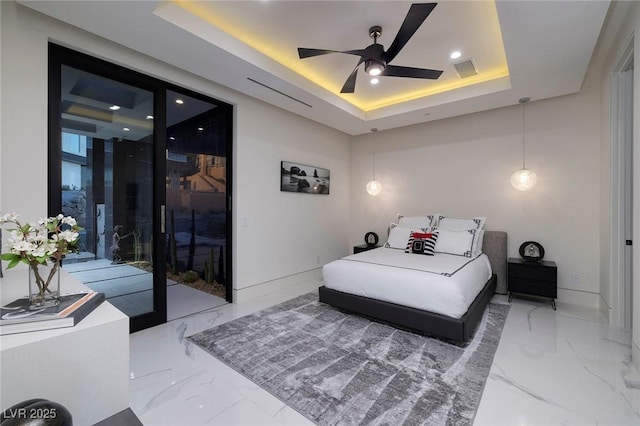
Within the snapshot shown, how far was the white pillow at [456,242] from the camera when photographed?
12.7ft

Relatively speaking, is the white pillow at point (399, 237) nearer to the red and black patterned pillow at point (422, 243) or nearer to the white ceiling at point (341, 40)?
the red and black patterned pillow at point (422, 243)

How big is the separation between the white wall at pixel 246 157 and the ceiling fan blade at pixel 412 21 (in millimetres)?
2234

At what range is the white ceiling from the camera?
2.22m

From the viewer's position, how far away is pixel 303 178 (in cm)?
478

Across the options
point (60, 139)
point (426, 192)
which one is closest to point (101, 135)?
point (60, 139)

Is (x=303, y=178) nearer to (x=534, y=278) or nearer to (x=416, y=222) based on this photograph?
(x=416, y=222)

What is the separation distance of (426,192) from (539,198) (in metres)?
1.57

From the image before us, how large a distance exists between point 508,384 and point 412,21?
8.97 feet

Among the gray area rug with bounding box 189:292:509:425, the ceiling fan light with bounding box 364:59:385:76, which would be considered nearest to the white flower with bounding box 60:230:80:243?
the gray area rug with bounding box 189:292:509:425

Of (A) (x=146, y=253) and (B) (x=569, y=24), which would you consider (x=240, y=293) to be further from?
(B) (x=569, y=24)

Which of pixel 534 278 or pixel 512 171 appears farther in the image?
pixel 512 171

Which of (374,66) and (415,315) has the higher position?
(374,66)

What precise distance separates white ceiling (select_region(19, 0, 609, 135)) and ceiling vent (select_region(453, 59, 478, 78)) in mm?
62

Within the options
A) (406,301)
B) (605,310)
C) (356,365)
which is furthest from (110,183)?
(605,310)
